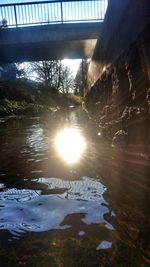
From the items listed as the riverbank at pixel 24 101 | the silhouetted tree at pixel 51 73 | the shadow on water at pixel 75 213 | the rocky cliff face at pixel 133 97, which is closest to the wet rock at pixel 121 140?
the rocky cliff face at pixel 133 97

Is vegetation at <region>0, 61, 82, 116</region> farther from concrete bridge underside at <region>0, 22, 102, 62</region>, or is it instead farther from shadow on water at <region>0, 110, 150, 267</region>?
shadow on water at <region>0, 110, 150, 267</region>

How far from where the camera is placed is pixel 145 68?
4832mm

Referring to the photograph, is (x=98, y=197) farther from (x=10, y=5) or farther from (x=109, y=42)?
(x=10, y=5)

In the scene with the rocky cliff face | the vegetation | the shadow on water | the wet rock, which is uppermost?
the vegetation

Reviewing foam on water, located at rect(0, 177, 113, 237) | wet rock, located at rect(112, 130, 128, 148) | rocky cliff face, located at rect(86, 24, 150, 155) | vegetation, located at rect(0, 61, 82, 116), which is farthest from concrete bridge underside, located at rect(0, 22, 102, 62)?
foam on water, located at rect(0, 177, 113, 237)

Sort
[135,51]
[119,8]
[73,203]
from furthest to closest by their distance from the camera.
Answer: [119,8]
[135,51]
[73,203]

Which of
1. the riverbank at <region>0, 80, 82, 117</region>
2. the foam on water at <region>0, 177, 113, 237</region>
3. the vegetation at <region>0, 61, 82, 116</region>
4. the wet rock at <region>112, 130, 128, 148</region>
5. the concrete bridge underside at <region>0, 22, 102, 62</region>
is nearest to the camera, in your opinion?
the foam on water at <region>0, 177, 113, 237</region>

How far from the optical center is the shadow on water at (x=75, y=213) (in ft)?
6.35

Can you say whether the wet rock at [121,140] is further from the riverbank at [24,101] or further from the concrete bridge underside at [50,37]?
the concrete bridge underside at [50,37]

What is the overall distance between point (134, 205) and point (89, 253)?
89 cm

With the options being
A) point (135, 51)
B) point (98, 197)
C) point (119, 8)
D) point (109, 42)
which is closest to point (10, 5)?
point (109, 42)

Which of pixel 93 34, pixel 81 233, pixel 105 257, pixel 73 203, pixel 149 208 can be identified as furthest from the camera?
pixel 93 34

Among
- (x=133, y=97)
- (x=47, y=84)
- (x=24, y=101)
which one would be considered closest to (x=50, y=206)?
(x=133, y=97)

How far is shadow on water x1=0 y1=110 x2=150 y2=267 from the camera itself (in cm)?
194
